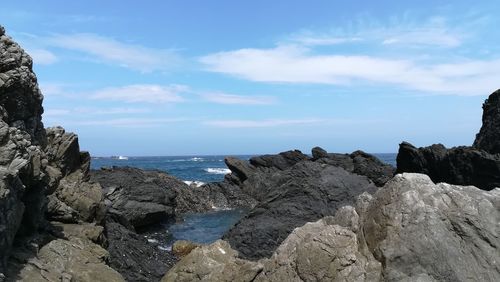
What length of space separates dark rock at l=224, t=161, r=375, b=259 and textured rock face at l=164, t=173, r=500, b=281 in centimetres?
942

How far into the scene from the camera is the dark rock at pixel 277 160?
56.2 meters

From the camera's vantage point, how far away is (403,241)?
952cm

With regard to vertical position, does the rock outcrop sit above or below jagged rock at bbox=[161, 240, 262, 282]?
above

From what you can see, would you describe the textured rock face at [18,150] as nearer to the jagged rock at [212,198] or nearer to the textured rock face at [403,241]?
the textured rock face at [403,241]

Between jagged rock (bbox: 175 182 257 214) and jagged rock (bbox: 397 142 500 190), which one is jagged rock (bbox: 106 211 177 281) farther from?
jagged rock (bbox: 175 182 257 214)

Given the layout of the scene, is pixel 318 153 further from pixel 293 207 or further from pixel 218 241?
pixel 218 241

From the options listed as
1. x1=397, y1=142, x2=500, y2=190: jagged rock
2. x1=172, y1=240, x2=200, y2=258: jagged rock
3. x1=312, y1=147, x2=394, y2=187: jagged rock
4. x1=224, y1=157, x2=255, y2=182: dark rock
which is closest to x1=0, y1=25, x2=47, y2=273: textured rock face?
x1=172, y1=240, x2=200, y2=258: jagged rock

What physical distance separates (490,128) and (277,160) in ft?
95.1

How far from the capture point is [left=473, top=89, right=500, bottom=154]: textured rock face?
30.2 m

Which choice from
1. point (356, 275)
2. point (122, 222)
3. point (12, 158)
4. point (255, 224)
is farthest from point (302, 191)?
point (12, 158)

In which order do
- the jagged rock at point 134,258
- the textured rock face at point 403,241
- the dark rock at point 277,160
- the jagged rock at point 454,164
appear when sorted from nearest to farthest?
the textured rock face at point 403,241, the jagged rock at point 134,258, the jagged rock at point 454,164, the dark rock at point 277,160

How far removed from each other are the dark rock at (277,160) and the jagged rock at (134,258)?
34652 millimetres

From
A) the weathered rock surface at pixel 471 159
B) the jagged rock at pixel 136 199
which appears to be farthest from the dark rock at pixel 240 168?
the weathered rock surface at pixel 471 159

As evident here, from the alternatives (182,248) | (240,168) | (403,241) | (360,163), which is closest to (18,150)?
(403,241)
